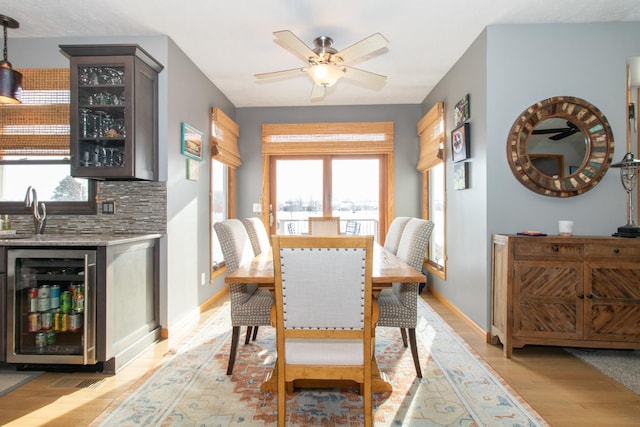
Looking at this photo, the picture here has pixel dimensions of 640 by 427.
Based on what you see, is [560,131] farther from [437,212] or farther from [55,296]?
[55,296]

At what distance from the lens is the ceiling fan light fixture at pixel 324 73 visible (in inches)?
104

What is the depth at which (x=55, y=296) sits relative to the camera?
7.61 ft

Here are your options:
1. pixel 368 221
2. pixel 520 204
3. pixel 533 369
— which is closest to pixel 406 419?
pixel 533 369

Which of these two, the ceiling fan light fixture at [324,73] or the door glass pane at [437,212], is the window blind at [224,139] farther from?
the door glass pane at [437,212]

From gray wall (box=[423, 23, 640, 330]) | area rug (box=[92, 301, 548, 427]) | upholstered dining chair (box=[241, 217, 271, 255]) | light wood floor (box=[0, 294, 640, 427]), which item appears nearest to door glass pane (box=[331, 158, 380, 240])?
upholstered dining chair (box=[241, 217, 271, 255])

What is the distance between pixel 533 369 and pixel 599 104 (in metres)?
2.12

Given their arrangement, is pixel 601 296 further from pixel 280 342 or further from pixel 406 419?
pixel 280 342

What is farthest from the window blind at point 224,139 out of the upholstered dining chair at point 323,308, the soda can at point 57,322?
the upholstered dining chair at point 323,308

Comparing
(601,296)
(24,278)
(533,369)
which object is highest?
(24,278)

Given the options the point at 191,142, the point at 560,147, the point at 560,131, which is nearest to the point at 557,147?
the point at 560,147

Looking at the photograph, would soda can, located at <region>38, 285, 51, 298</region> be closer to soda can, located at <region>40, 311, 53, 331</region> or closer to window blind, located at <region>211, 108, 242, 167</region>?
soda can, located at <region>40, 311, 53, 331</region>

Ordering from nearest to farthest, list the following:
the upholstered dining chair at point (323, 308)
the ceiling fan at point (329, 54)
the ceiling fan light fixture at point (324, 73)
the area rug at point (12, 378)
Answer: the upholstered dining chair at point (323, 308), the area rug at point (12, 378), the ceiling fan at point (329, 54), the ceiling fan light fixture at point (324, 73)

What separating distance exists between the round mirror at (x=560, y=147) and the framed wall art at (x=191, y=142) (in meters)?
2.81

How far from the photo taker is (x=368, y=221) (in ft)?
17.2
